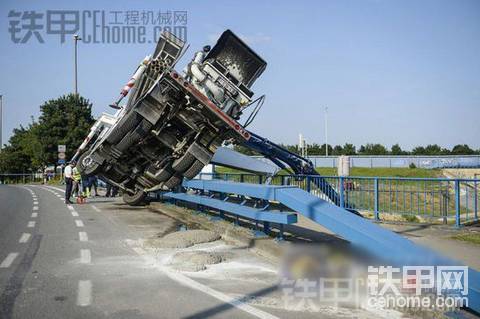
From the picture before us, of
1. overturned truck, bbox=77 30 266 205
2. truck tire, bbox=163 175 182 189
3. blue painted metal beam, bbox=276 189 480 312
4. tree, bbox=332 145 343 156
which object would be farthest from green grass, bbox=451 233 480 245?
tree, bbox=332 145 343 156

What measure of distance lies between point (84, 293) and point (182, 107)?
14.4ft

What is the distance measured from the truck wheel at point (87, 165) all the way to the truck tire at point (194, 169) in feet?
7.68

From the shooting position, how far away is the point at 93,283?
5512 millimetres

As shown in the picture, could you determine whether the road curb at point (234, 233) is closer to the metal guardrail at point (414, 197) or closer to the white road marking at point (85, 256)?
the white road marking at point (85, 256)

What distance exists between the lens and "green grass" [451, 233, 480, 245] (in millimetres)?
7640

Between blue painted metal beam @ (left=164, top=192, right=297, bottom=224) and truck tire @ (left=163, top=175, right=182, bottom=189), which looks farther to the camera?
truck tire @ (left=163, top=175, right=182, bottom=189)

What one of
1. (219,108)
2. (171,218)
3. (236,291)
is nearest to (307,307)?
(236,291)

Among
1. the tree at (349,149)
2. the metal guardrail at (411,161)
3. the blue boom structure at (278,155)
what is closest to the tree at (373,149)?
the tree at (349,149)

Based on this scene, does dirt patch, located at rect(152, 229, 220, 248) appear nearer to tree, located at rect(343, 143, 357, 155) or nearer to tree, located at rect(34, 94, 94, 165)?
tree, located at rect(34, 94, 94, 165)

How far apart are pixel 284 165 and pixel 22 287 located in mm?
12950

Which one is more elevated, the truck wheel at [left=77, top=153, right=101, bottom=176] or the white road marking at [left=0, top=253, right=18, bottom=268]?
the truck wheel at [left=77, top=153, right=101, bottom=176]

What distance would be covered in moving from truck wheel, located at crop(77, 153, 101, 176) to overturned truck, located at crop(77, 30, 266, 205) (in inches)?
18.1

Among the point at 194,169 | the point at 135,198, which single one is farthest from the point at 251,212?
the point at 135,198

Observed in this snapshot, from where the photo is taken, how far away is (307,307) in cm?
462
